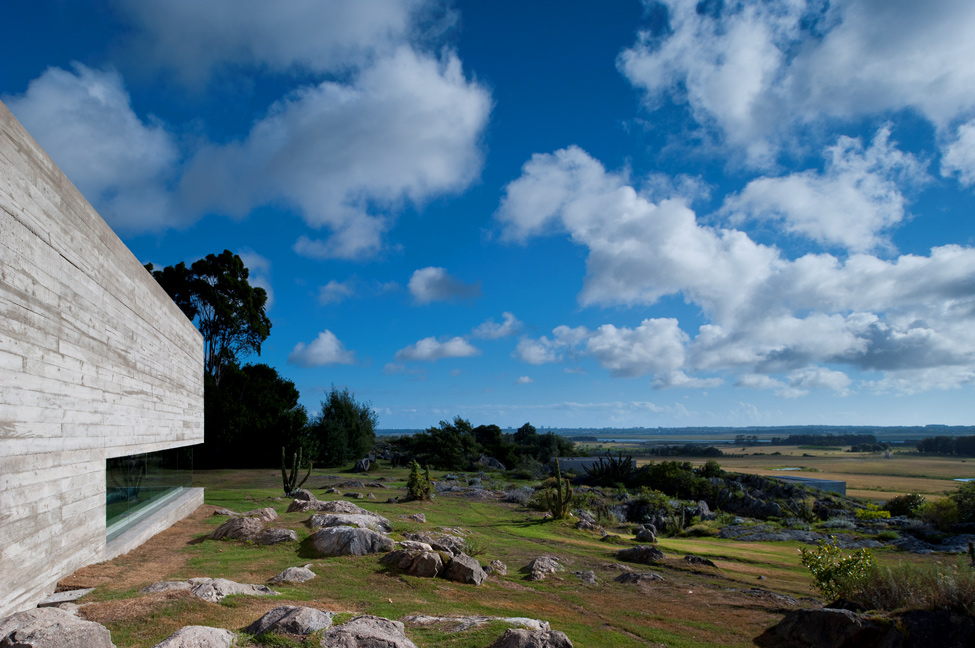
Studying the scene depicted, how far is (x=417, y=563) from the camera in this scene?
10719mm

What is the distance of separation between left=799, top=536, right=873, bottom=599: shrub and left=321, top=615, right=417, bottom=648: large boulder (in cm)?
836

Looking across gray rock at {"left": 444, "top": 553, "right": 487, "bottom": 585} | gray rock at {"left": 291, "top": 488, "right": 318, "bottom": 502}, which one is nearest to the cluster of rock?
gray rock at {"left": 444, "top": 553, "right": 487, "bottom": 585}

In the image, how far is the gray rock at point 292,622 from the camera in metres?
5.82

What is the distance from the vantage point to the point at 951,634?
7.24 metres

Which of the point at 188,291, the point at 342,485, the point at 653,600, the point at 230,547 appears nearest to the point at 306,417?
the point at 188,291

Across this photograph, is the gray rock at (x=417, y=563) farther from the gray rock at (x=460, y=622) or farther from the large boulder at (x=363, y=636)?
the large boulder at (x=363, y=636)

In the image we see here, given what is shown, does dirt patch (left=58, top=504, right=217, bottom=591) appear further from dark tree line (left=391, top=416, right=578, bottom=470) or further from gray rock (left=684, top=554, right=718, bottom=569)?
dark tree line (left=391, top=416, right=578, bottom=470)

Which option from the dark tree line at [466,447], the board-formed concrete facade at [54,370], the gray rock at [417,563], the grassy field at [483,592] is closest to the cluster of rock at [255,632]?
the grassy field at [483,592]

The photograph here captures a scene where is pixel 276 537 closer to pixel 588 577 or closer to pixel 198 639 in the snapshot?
pixel 588 577

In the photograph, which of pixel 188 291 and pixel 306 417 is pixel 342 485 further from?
pixel 188 291

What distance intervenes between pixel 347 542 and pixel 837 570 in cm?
953

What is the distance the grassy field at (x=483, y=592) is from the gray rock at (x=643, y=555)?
38 centimetres

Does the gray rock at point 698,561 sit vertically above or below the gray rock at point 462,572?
below

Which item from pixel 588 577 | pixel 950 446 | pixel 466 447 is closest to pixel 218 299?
pixel 466 447
